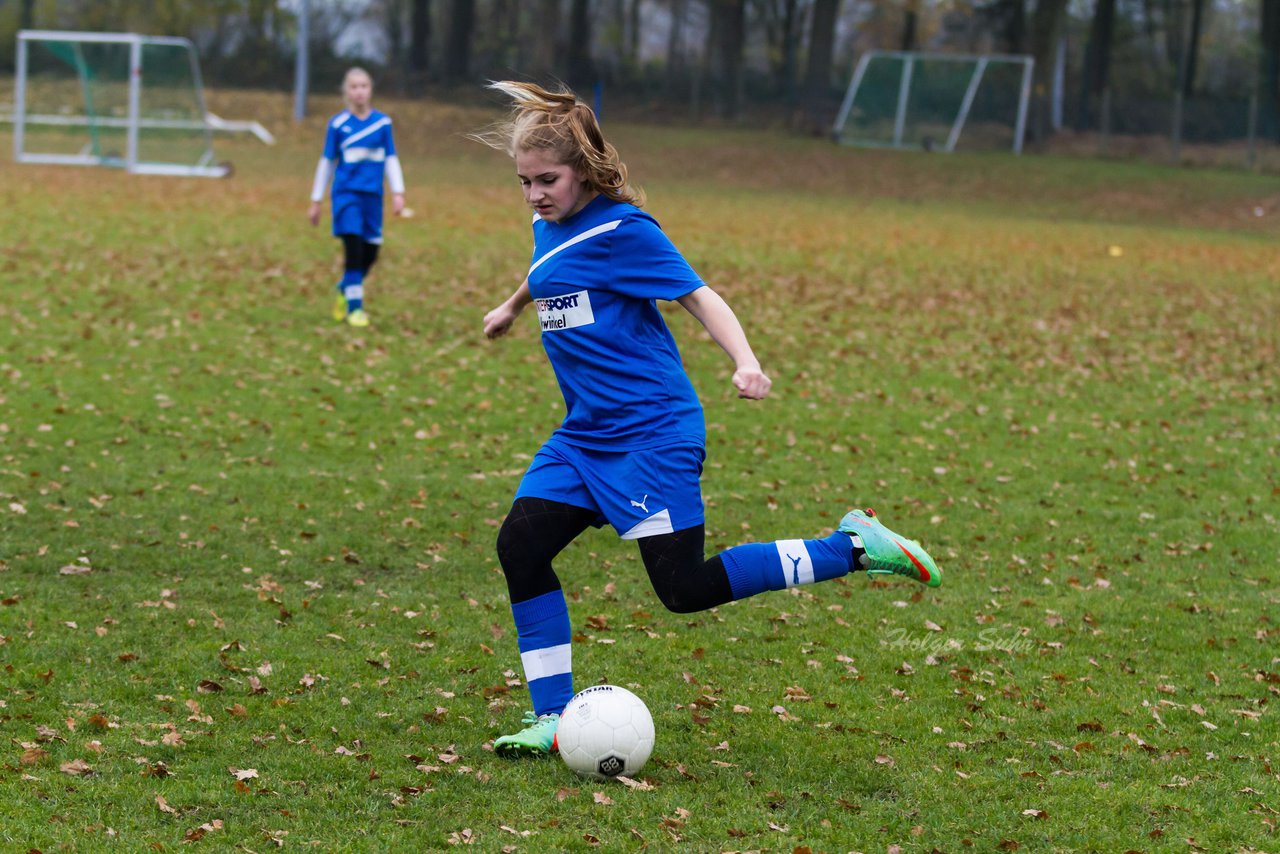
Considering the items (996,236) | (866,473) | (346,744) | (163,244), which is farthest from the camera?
(996,236)

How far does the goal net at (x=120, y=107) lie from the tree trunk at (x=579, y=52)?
86.0 feet

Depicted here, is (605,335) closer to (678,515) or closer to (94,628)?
(678,515)

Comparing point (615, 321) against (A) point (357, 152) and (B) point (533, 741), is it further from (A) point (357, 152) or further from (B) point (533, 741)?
(A) point (357, 152)

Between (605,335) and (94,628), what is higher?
(605,335)

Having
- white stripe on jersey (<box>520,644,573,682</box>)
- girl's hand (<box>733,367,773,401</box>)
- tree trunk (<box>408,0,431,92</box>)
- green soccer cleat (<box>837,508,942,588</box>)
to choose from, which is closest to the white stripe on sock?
green soccer cleat (<box>837,508,942,588</box>)

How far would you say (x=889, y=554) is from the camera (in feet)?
15.1

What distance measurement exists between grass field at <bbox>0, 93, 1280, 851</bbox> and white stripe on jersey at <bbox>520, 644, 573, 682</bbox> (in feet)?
0.97

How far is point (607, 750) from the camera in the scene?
446 centimetres

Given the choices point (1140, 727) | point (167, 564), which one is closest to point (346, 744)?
point (167, 564)

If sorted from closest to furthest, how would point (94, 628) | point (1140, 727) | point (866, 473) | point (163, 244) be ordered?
point (1140, 727) < point (94, 628) < point (866, 473) < point (163, 244)

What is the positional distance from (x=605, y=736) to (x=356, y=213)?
9354mm

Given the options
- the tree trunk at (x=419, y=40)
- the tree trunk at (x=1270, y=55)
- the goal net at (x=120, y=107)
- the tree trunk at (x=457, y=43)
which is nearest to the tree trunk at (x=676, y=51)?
the tree trunk at (x=457, y=43)

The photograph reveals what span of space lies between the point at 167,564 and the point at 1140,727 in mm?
4378

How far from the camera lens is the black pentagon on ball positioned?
448cm
